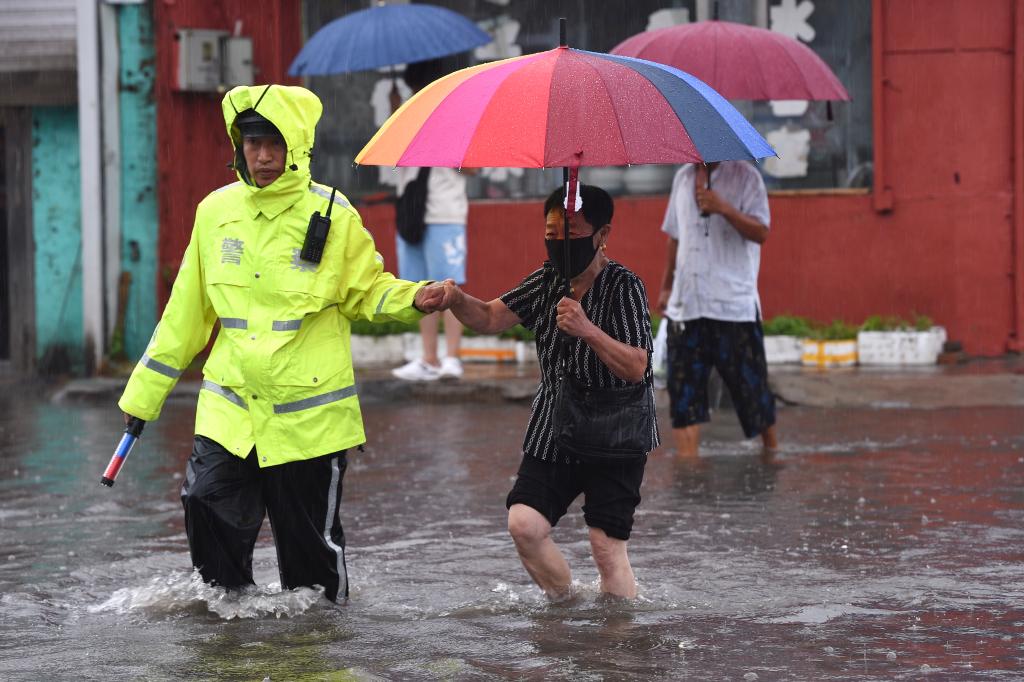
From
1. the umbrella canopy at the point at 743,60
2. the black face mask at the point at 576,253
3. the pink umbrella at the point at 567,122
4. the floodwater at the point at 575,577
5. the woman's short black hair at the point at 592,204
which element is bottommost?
the floodwater at the point at 575,577

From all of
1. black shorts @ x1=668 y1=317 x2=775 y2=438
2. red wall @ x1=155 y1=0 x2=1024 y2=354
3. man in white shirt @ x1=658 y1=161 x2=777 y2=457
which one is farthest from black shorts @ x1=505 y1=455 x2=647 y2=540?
red wall @ x1=155 y1=0 x2=1024 y2=354

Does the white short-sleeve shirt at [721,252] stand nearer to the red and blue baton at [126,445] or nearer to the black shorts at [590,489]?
the black shorts at [590,489]

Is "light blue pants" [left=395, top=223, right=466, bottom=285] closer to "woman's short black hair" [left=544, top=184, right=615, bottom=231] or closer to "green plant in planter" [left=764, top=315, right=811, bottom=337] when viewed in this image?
"green plant in planter" [left=764, top=315, right=811, bottom=337]

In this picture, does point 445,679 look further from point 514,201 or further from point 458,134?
point 514,201

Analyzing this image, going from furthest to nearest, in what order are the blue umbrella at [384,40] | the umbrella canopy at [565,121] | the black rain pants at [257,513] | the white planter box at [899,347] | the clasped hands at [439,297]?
the white planter box at [899,347]
the blue umbrella at [384,40]
the black rain pants at [257,513]
the clasped hands at [439,297]
the umbrella canopy at [565,121]

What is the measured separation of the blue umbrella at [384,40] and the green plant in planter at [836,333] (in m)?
3.27

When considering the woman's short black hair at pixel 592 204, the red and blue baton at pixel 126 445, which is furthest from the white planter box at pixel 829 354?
the red and blue baton at pixel 126 445

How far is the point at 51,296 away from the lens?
14602 mm

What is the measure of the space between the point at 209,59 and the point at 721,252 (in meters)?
5.58

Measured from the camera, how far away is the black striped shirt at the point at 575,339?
19.5ft

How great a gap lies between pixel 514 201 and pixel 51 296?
3926 millimetres

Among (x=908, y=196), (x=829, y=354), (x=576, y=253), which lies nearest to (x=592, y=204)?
(x=576, y=253)

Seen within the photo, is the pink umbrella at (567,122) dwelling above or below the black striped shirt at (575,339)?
above

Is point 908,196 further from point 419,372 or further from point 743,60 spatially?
point 743,60
